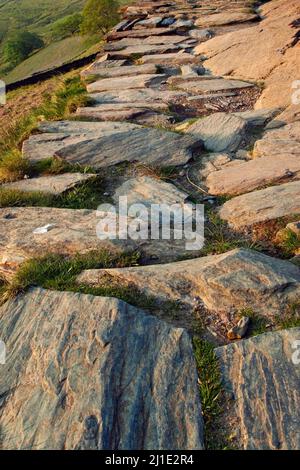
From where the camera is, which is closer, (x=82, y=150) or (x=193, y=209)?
(x=193, y=209)

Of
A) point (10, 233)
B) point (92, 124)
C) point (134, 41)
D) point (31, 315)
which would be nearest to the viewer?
point (31, 315)

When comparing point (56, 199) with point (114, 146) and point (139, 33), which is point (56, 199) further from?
point (139, 33)

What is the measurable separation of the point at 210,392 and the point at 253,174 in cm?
302

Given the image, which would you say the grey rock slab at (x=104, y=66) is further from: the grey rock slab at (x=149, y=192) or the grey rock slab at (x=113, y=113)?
the grey rock slab at (x=149, y=192)

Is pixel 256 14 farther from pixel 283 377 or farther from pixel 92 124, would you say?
pixel 283 377

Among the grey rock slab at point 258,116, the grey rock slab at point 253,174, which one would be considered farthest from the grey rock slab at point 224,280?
the grey rock slab at point 258,116

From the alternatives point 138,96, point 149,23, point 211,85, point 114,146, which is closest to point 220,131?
point 114,146

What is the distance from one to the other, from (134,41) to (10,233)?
9.69 metres

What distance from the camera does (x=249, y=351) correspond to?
303cm

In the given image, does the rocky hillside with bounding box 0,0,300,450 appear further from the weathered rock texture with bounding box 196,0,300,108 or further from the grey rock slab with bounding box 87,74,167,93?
the grey rock slab with bounding box 87,74,167,93

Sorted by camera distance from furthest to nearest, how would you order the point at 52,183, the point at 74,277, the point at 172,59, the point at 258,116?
the point at 172,59, the point at 258,116, the point at 52,183, the point at 74,277

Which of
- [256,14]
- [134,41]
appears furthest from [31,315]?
[256,14]

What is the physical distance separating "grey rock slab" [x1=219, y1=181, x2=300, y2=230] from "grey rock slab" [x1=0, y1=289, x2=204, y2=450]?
1681 millimetres

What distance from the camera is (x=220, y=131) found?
20.7 ft
